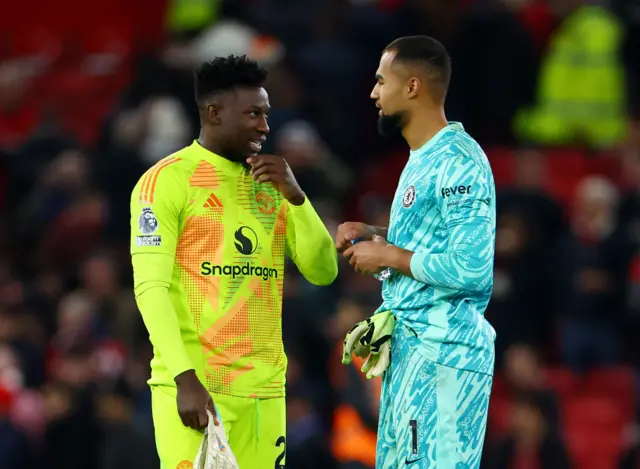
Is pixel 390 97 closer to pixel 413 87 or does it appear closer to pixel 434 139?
pixel 413 87

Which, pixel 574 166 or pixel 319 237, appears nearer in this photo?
pixel 319 237

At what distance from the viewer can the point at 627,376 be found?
11.3 m

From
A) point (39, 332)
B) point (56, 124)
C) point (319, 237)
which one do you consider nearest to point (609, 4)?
point (56, 124)

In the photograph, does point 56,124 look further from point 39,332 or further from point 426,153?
point 426,153

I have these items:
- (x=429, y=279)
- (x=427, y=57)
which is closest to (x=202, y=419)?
(x=429, y=279)

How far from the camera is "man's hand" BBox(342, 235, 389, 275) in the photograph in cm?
621

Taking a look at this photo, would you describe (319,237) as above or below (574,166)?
below

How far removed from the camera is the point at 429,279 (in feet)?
20.0

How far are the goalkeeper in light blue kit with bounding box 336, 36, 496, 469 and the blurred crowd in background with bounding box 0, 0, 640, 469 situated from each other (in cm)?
388

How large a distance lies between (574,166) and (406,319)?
712 centimetres

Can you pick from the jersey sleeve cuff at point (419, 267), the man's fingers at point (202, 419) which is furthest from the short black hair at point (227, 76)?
the man's fingers at point (202, 419)

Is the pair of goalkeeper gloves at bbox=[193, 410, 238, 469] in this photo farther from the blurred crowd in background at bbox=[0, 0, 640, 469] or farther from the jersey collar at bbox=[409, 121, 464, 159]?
the blurred crowd in background at bbox=[0, 0, 640, 469]

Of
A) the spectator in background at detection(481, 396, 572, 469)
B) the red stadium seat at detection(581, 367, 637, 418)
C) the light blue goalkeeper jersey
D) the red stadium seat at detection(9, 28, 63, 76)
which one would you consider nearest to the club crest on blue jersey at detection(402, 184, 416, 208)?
the light blue goalkeeper jersey

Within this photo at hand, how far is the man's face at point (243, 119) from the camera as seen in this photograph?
21.3 ft
